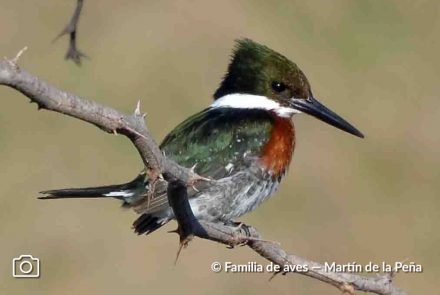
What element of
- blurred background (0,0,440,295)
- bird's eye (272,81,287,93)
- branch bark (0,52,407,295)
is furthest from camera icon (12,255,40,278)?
branch bark (0,52,407,295)

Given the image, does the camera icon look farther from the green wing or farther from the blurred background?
the green wing

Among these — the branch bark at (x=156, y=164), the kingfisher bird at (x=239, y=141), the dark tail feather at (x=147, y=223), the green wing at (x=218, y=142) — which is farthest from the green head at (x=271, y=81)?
the branch bark at (x=156, y=164)

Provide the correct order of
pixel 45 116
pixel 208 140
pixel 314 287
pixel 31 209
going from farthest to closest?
1. pixel 45 116
2. pixel 31 209
3. pixel 314 287
4. pixel 208 140

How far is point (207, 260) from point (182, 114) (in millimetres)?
1690

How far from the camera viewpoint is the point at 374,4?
32.9ft

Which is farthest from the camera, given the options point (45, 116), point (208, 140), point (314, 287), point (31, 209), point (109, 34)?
point (109, 34)

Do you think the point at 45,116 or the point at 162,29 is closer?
the point at 45,116

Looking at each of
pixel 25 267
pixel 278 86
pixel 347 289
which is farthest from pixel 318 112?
pixel 25 267

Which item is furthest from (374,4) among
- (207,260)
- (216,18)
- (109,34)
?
(207,260)

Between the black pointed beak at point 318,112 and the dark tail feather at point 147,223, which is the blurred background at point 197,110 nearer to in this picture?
the black pointed beak at point 318,112

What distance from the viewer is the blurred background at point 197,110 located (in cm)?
685

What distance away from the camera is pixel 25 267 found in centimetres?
563

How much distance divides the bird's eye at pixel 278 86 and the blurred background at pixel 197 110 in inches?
96.0

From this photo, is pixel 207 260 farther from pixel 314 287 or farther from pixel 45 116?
pixel 45 116
